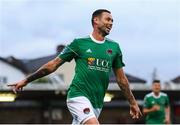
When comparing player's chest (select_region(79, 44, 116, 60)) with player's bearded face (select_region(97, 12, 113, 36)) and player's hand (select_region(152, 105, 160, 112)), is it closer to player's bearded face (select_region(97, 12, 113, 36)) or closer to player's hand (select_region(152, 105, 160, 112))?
player's bearded face (select_region(97, 12, 113, 36))

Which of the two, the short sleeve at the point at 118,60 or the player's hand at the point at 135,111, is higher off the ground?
the short sleeve at the point at 118,60

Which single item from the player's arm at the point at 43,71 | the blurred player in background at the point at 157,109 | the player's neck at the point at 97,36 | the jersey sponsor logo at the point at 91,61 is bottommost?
the blurred player in background at the point at 157,109

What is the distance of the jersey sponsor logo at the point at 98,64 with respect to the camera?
27.8ft

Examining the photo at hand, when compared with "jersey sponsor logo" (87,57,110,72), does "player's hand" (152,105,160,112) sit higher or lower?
lower

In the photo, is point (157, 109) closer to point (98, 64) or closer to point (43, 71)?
point (98, 64)

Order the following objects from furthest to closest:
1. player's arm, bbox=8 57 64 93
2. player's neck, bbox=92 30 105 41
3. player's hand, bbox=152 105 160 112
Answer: player's hand, bbox=152 105 160 112 → player's neck, bbox=92 30 105 41 → player's arm, bbox=8 57 64 93

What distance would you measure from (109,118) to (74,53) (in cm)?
3498

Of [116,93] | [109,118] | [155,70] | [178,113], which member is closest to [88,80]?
[116,93]

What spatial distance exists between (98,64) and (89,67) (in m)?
0.12

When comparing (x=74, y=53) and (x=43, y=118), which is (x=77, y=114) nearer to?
(x=74, y=53)

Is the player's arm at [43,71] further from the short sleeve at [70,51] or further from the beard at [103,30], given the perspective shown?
the beard at [103,30]

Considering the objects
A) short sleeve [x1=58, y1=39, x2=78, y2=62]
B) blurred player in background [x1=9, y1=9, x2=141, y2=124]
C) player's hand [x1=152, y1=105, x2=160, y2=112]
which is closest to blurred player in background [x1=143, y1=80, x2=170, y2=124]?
Result: player's hand [x1=152, y1=105, x2=160, y2=112]

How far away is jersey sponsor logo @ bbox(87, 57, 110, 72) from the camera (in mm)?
8469

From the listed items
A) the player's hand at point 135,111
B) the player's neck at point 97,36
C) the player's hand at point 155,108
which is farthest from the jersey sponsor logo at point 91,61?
the player's hand at point 155,108
